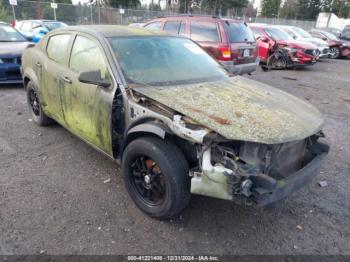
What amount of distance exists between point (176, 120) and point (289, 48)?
10933 mm

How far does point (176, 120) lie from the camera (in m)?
2.51

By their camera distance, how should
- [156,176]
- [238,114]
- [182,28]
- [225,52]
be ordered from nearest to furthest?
[238,114]
[156,176]
[225,52]
[182,28]

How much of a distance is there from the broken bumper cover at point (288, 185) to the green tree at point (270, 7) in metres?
62.2

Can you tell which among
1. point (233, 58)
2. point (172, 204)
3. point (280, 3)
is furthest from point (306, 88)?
point (280, 3)

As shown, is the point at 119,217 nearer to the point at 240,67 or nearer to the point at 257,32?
the point at 240,67

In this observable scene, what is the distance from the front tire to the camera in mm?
2566

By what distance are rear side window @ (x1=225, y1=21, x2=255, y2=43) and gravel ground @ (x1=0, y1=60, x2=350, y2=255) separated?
476cm

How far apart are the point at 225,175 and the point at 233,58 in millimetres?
6183

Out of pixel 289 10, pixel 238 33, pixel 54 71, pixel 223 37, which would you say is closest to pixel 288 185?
pixel 54 71

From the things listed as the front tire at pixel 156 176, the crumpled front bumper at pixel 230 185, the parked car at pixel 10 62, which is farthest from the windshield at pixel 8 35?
the crumpled front bumper at pixel 230 185

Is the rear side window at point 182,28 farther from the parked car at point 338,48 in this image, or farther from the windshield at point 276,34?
the parked car at point 338,48

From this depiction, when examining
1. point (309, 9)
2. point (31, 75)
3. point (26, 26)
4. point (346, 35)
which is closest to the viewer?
point (31, 75)

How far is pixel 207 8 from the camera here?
52.6m

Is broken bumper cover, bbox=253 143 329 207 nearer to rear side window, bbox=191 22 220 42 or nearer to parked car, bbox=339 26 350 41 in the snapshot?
rear side window, bbox=191 22 220 42
